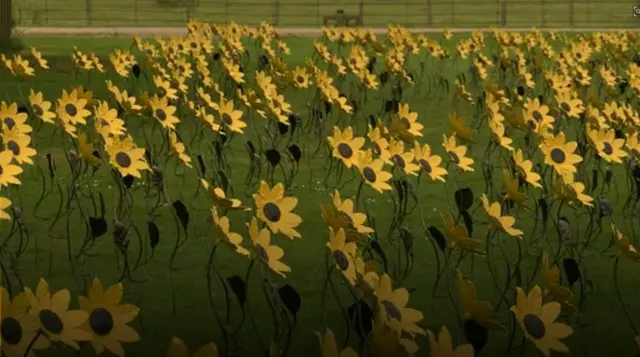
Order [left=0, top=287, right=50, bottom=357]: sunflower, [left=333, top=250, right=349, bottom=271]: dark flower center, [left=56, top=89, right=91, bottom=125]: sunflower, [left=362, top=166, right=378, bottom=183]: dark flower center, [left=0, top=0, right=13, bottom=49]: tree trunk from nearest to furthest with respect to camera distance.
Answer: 1. [left=0, top=287, right=50, bottom=357]: sunflower
2. [left=333, top=250, right=349, bottom=271]: dark flower center
3. [left=362, top=166, right=378, bottom=183]: dark flower center
4. [left=56, top=89, right=91, bottom=125]: sunflower
5. [left=0, top=0, right=13, bottom=49]: tree trunk

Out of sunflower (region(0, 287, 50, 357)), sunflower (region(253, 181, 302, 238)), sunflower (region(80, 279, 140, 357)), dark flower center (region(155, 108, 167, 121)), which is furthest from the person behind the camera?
dark flower center (region(155, 108, 167, 121))

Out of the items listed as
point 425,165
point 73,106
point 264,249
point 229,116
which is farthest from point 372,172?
point 73,106

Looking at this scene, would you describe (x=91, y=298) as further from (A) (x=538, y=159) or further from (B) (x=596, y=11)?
(B) (x=596, y=11)

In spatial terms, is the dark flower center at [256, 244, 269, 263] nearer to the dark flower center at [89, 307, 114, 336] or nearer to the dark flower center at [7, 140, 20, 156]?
the dark flower center at [89, 307, 114, 336]

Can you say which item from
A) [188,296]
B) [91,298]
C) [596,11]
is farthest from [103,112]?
[596,11]

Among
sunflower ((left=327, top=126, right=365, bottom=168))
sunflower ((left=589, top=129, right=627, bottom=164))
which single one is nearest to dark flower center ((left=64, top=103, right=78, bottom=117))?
sunflower ((left=327, top=126, right=365, bottom=168))

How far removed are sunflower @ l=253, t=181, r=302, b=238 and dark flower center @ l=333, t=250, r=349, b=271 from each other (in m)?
0.68

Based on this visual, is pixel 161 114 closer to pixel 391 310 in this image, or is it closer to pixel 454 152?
pixel 454 152

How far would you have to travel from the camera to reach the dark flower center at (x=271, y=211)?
177 inches

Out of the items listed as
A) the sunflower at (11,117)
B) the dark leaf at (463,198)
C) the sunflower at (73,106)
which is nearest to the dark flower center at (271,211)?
the dark leaf at (463,198)

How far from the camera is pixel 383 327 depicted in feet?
10.1

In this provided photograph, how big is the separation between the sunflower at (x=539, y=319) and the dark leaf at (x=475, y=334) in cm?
15

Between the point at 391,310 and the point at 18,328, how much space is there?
3.47 feet

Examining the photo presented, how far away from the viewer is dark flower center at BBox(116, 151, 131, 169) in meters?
5.61
